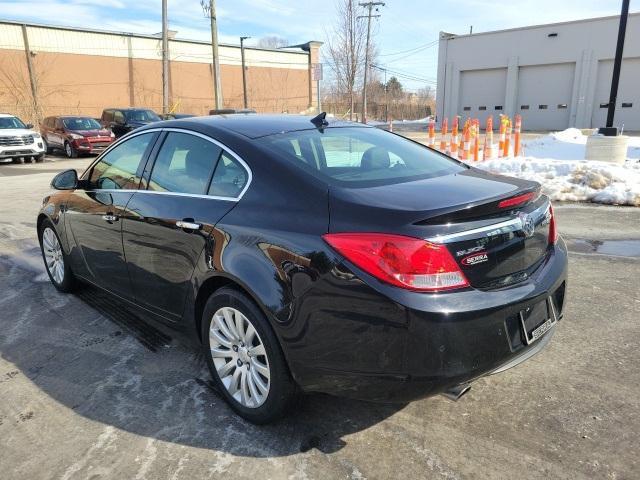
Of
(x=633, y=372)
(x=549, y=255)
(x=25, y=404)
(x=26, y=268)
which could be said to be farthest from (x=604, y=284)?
(x=26, y=268)

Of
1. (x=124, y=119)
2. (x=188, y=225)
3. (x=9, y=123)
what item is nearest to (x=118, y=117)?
(x=124, y=119)

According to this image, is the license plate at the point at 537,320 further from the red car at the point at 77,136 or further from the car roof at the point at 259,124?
the red car at the point at 77,136

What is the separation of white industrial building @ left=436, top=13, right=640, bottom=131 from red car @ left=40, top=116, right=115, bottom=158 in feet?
86.3

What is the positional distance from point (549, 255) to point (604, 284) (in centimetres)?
241

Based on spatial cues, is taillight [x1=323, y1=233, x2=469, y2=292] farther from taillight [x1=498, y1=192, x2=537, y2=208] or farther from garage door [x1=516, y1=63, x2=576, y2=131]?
garage door [x1=516, y1=63, x2=576, y2=131]

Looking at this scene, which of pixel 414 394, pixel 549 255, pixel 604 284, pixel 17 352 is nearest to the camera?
pixel 414 394

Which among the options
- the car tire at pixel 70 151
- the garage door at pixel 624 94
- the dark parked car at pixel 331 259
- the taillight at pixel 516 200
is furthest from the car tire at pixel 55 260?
the garage door at pixel 624 94

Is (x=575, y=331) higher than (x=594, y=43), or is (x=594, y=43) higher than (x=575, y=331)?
(x=594, y=43)

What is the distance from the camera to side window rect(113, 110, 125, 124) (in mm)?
22875

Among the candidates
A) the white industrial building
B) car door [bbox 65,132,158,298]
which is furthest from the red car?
the white industrial building

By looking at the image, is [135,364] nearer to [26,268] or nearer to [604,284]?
[26,268]

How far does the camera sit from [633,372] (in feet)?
10.7

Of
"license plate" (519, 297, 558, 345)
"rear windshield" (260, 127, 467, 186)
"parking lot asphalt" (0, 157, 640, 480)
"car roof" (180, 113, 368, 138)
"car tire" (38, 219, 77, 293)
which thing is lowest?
"parking lot asphalt" (0, 157, 640, 480)

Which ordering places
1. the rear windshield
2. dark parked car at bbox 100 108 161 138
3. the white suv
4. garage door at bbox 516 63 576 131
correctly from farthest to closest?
garage door at bbox 516 63 576 131, dark parked car at bbox 100 108 161 138, the white suv, the rear windshield
